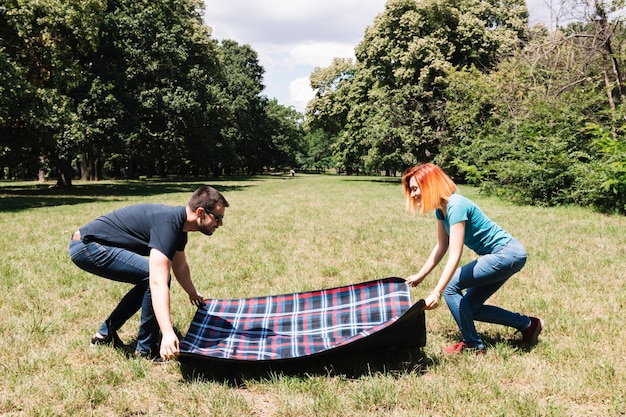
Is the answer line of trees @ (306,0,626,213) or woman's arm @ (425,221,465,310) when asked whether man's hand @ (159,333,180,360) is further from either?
line of trees @ (306,0,626,213)

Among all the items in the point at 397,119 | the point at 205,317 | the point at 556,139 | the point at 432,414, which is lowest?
the point at 432,414

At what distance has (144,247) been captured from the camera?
13.7 feet

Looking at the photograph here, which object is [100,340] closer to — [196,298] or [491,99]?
[196,298]

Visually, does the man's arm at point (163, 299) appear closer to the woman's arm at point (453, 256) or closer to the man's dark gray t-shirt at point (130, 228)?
the man's dark gray t-shirt at point (130, 228)

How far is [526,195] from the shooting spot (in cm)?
1639

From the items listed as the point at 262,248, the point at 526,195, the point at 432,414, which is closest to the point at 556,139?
the point at 526,195

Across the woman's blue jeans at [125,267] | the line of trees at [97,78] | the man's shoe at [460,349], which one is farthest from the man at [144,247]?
the line of trees at [97,78]

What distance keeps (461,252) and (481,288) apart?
685 mm

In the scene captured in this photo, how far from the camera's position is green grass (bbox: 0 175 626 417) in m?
3.31

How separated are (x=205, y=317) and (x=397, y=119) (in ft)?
90.7

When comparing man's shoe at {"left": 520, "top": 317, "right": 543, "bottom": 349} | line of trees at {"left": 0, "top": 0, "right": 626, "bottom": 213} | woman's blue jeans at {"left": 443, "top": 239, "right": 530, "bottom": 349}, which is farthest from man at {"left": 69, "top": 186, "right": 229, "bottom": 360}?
line of trees at {"left": 0, "top": 0, "right": 626, "bottom": 213}

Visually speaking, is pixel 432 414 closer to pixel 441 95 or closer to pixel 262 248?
pixel 262 248

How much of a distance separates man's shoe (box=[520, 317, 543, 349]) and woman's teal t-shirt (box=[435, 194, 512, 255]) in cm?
89

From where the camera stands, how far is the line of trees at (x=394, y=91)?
15.2m
